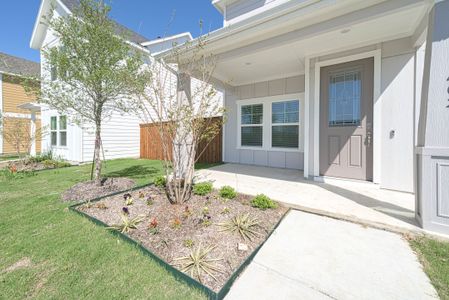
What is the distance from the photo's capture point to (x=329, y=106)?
4.53 m

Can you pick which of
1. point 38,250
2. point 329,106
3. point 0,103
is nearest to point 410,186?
point 329,106

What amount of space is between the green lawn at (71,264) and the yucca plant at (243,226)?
0.93 metres

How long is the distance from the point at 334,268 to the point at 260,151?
506 centimetres

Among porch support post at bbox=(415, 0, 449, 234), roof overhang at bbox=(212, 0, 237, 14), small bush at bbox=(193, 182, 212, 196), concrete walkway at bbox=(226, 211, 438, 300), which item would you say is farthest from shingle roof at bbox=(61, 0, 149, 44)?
porch support post at bbox=(415, 0, 449, 234)

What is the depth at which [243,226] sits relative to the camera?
2.49 metres

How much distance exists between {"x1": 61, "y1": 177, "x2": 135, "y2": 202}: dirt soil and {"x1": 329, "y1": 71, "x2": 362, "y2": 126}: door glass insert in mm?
4947

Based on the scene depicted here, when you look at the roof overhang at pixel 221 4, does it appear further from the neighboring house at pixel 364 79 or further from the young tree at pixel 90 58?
the young tree at pixel 90 58

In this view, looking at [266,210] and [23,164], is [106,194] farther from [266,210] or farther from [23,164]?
[23,164]

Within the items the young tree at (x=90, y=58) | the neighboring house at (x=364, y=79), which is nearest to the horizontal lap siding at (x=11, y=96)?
the young tree at (x=90, y=58)

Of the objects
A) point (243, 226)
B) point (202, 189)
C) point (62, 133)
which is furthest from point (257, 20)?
point (62, 133)

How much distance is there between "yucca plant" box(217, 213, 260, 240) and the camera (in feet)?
7.94

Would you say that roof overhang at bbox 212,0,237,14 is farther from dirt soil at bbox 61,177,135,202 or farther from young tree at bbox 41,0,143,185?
dirt soil at bbox 61,177,135,202

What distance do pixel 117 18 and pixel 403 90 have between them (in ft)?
19.9

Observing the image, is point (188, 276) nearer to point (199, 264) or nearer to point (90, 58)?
point (199, 264)
